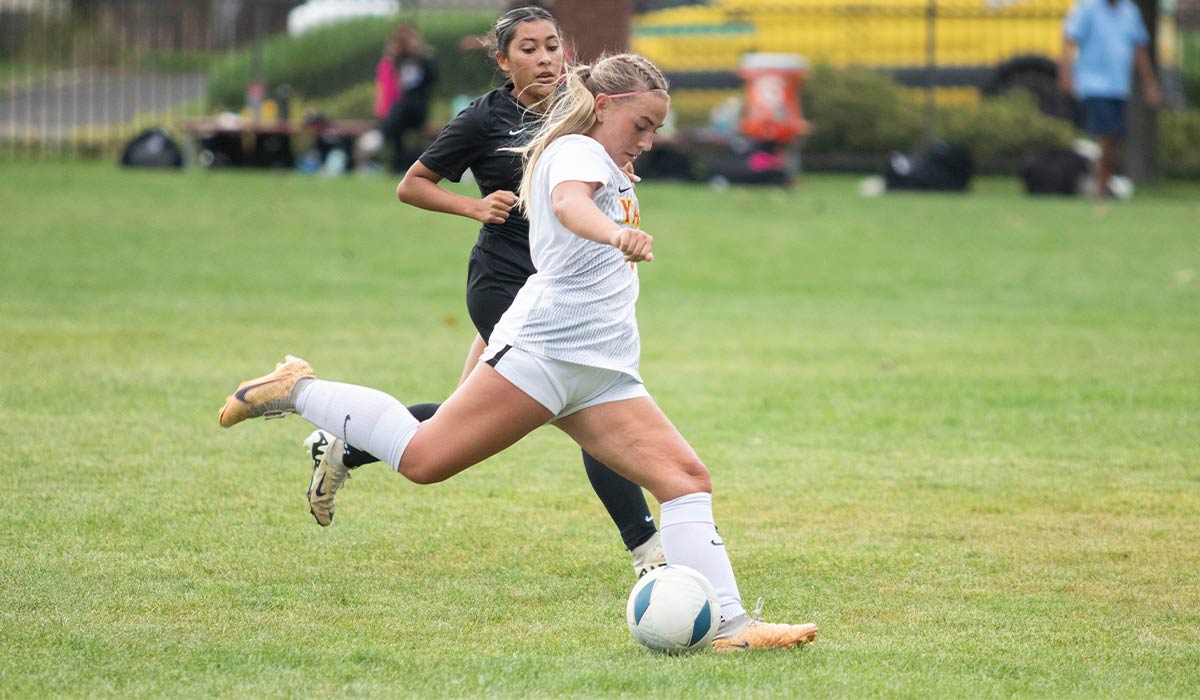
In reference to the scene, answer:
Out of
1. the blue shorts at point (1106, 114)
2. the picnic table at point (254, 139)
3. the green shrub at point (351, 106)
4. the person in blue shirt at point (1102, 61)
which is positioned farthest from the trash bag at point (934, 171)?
the green shrub at point (351, 106)

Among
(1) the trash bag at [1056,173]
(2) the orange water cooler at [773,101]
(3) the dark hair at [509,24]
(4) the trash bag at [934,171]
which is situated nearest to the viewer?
(3) the dark hair at [509,24]

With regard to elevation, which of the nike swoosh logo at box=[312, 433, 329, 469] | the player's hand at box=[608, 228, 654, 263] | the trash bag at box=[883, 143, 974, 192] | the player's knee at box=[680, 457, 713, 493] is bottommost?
the trash bag at box=[883, 143, 974, 192]

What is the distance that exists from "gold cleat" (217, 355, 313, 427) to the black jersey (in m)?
0.81

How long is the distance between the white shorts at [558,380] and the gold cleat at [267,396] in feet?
2.57

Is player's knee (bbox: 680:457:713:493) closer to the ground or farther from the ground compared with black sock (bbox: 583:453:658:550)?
farther from the ground

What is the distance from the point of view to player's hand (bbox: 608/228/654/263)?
12.9 ft

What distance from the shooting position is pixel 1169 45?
79.7 ft

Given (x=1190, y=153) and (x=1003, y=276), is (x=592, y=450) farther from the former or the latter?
(x=1190, y=153)

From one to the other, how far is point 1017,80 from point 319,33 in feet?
39.4

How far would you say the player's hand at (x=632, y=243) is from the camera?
3.94 m

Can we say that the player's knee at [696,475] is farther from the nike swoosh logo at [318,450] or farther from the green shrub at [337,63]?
the green shrub at [337,63]

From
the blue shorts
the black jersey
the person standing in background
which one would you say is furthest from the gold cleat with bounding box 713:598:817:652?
the person standing in background

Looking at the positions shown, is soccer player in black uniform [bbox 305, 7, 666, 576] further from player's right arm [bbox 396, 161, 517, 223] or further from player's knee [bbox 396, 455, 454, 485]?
player's knee [bbox 396, 455, 454, 485]

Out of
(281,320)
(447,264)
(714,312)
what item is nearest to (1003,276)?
(714,312)
